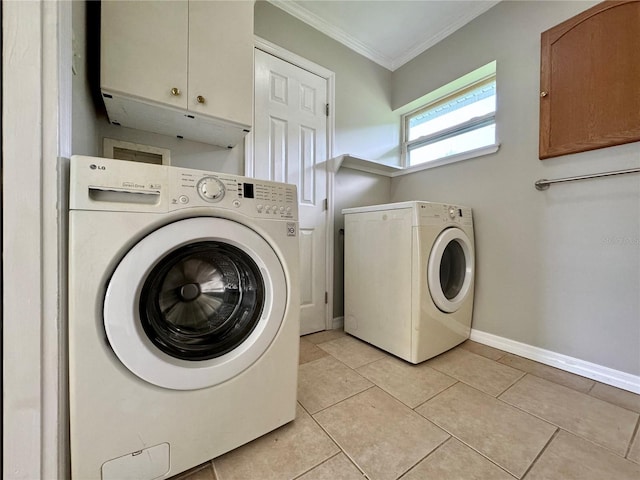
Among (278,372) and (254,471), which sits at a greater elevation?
(278,372)

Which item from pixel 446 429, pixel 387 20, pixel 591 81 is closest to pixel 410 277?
pixel 446 429

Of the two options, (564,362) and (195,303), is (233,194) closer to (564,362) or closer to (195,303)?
(195,303)

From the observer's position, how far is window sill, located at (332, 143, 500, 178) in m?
1.71

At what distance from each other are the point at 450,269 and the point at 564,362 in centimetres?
73

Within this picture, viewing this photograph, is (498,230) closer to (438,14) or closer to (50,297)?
(438,14)

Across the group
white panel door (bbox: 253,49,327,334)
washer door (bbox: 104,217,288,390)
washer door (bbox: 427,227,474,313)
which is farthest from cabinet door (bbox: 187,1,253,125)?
washer door (bbox: 427,227,474,313)

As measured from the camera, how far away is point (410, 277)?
1.39 m

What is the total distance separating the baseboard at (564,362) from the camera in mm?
1192

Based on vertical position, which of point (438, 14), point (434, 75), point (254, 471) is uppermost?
point (438, 14)

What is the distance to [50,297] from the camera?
1.92 ft

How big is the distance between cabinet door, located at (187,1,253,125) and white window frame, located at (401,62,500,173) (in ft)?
4.84

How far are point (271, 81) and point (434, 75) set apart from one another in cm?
133

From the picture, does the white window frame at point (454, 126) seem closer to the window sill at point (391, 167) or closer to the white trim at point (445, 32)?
the window sill at point (391, 167)

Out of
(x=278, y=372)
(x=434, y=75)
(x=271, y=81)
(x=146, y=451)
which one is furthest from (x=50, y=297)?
(x=434, y=75)
